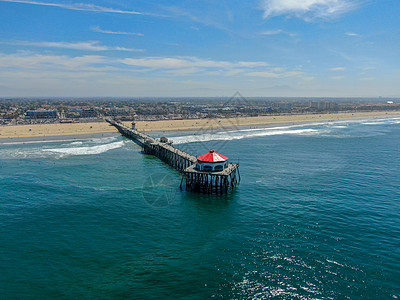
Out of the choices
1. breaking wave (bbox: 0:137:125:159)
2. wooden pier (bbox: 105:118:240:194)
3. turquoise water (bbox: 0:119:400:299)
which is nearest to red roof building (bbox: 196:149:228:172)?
wooden pier (bbox: 105:118:240:194)

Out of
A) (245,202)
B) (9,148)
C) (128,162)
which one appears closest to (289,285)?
(245,202)

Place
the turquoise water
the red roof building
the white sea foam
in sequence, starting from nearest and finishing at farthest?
the turquoise water
the red roof building
the white sea foam

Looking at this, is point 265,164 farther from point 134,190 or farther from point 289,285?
point 289,285

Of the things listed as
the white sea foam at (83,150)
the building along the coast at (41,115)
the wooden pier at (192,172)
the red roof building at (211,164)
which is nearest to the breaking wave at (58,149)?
the white sea foam at (83,150)

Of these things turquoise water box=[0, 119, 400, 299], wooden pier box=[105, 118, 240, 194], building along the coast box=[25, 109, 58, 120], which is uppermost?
building along the coast box=[25, 109, 58, 120]

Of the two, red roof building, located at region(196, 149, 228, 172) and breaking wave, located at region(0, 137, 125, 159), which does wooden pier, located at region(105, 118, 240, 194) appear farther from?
breaking wave, located at region(0, 137, 125, 159)

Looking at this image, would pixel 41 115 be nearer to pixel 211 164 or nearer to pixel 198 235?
pixel 211 164

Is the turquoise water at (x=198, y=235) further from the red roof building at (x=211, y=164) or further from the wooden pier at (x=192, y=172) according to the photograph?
the red roof building at (x=211, y=164)

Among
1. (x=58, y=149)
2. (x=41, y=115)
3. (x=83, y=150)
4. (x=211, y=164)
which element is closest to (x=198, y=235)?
(x=211, y=164)
